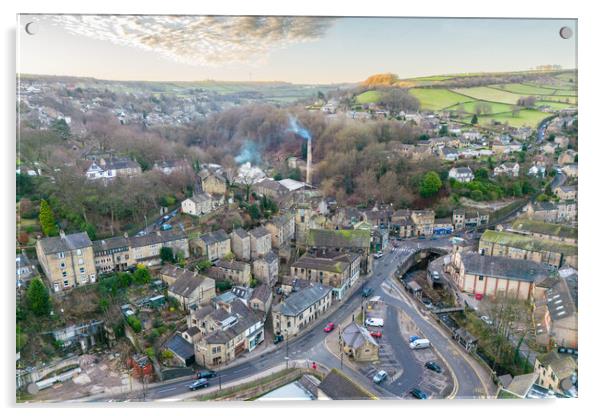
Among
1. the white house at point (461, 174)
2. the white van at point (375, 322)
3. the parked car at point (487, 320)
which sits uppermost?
the white house at point (461, 174)

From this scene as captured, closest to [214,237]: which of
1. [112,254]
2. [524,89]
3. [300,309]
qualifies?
[112,254]

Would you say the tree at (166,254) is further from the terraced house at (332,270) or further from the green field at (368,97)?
the green field at (368,97)

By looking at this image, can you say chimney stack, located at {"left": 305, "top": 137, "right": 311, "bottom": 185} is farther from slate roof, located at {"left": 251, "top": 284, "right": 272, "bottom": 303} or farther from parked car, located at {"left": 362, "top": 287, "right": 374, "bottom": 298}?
slate roof, located at {"left": 251, "top": 284, "right": 272, "bottom": 303}

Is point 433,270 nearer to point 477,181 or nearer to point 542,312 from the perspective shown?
point 542,312

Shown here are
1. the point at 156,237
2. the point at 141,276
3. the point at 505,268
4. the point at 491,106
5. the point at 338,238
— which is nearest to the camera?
the point at 141,276

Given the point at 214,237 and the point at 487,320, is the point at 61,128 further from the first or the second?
the point at 487,320

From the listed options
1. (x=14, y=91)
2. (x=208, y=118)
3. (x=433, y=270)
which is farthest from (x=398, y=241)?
(x=14, y=91)

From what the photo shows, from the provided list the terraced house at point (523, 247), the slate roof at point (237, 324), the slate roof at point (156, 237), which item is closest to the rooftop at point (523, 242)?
the terraced house at point (523, 247)
